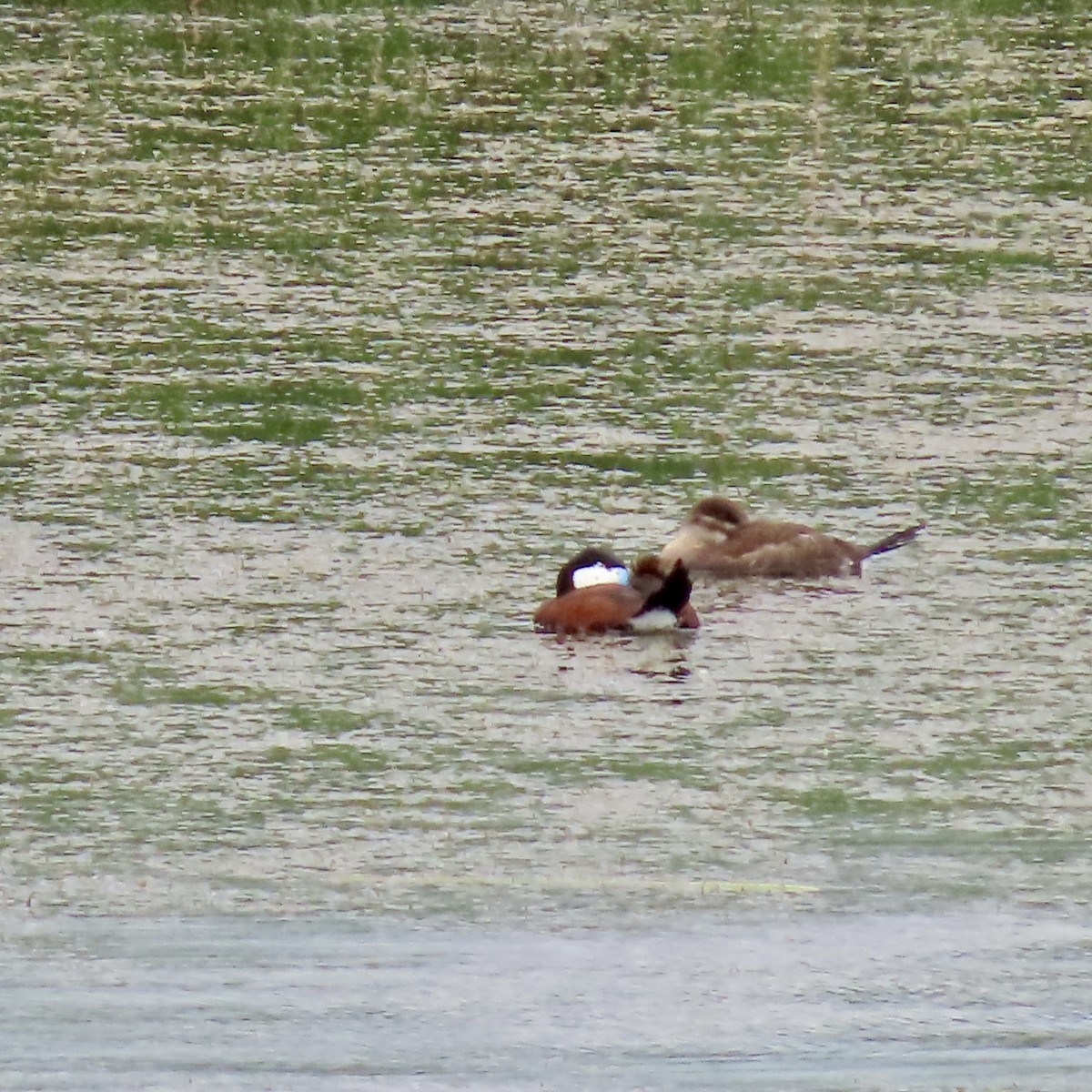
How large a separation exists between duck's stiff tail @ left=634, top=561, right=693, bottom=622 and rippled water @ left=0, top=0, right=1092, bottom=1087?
0.34 ft

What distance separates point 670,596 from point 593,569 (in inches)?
10.5

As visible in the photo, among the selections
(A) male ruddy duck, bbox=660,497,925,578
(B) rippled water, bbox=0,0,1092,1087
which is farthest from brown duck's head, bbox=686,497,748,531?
(B) rippled water, bbox=0,0,1092,1087

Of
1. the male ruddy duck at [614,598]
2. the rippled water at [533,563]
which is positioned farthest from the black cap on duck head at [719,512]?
the male ruddy duck at [614,598]

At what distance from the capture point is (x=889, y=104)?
1762cm

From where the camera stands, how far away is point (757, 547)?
1007 centimetres

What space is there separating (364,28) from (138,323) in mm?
7486

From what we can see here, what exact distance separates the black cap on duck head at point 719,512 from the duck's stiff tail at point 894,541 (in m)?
0.44

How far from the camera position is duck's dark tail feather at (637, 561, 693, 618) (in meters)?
9.48

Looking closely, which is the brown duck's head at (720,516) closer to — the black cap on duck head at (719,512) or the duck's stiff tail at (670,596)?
the black cap on duck head at (719,512)

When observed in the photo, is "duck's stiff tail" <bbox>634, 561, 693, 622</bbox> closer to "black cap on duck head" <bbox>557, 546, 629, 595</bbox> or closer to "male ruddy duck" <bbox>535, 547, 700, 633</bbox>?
"male ruddy duck" <bbox>535, 547, 700, 633</bbox>

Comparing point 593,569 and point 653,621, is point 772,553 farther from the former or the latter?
point 593,569

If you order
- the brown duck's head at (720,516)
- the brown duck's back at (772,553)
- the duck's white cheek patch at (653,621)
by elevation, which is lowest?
the duck's white cheek patch at (653,621)

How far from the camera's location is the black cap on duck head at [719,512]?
10062 millimetres

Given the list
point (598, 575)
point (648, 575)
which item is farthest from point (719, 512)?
point (598, 575)
